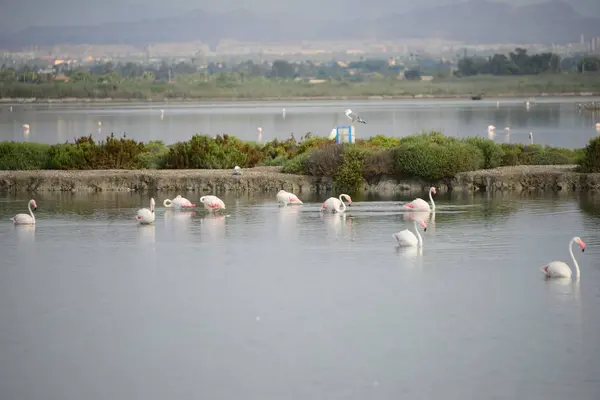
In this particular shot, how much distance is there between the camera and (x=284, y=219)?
1991 centimetres

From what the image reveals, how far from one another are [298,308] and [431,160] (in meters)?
10.9

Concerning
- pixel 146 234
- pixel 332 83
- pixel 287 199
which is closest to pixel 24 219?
pixel 146 234

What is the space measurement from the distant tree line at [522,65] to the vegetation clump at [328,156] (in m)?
129

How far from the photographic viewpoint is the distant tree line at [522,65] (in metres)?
155

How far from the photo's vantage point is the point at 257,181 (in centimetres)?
2427

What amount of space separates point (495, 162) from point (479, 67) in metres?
141

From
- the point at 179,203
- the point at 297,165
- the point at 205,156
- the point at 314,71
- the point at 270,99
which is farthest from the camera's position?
the point at 314,71

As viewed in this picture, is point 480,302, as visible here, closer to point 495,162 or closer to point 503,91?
point 495,162

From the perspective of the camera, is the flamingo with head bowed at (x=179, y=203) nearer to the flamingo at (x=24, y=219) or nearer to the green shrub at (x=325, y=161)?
the flamingo at (x=24, y=219)

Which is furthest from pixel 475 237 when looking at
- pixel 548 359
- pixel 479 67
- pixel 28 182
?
pixel 479 67

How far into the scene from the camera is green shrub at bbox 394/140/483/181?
23.5m

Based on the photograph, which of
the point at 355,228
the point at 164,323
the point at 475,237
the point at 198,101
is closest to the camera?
the point at 164,323

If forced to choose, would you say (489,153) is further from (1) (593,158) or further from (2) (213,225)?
(2) (213,225)

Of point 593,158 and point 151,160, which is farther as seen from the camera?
point 151,160
